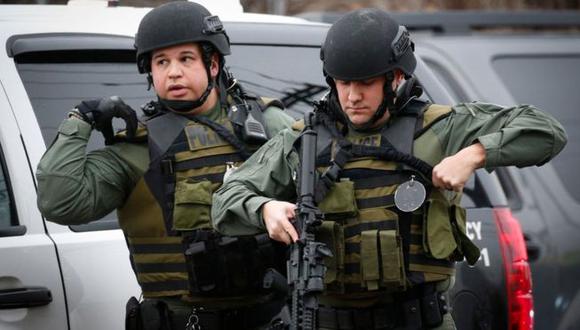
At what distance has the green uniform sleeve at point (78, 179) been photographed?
162 inches

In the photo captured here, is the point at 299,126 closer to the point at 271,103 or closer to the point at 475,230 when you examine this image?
the point at 271,103

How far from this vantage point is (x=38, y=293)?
171 inches

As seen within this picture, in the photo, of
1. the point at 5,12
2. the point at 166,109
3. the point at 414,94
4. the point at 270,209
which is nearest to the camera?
the point at 270,209

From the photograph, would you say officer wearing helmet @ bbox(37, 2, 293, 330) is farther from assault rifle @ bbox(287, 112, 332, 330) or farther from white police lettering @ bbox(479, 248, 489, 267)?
white police lettering @ bbox(479, 248, 489, 267)

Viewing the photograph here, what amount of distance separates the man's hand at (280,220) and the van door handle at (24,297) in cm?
95

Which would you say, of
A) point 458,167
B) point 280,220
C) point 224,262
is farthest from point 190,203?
point 458,167

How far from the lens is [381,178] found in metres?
3.93

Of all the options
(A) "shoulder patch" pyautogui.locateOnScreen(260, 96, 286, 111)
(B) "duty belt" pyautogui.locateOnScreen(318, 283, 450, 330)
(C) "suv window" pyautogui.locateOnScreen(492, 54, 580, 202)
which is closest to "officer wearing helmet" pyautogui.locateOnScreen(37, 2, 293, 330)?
(A) "shoulder patch" pyautogui.locateOnScreen(260, 96, 286, 111)

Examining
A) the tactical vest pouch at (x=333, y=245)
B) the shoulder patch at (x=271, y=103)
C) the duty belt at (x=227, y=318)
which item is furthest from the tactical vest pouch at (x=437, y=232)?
the shoulder patch at (x=271, y=103)

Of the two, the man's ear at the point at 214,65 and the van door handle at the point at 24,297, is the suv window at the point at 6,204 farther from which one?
the man's ear at the point at 214,65

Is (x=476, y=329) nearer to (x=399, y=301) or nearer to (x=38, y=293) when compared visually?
(x=399, y=301)

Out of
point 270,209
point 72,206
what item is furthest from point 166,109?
point 270,209

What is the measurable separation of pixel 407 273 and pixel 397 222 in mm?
166

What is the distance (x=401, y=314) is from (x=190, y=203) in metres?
0.78
